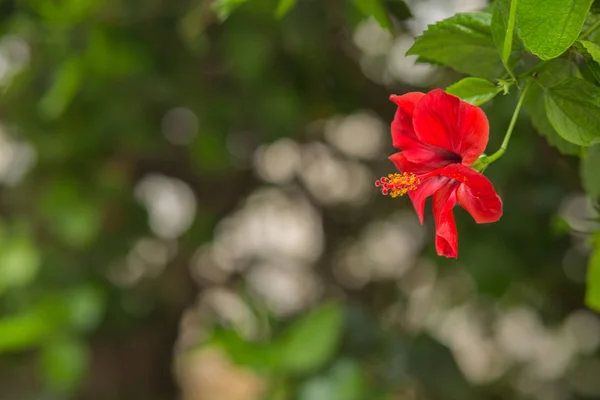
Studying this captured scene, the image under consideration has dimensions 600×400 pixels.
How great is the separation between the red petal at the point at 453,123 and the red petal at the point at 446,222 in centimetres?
1

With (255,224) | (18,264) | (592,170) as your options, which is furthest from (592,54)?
(255,224)

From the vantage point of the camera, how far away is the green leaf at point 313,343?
2.46ft

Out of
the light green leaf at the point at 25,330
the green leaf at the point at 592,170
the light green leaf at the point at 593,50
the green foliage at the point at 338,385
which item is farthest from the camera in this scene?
the light green leaf at the point at 25,330

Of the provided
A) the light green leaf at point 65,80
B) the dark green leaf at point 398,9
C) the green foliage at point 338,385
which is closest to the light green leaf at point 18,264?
the light green leaf at point 65,80

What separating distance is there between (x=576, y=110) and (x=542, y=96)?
0.15ft

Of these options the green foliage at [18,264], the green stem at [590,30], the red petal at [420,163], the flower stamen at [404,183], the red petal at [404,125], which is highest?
the green stem at [590,30]

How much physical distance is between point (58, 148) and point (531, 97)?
2.59 ft

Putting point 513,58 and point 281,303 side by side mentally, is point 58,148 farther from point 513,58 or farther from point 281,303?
point 513,58

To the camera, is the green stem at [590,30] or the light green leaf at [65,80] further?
the light green leaf at [65,80]

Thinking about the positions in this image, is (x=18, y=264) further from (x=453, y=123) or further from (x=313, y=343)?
(x=453, y=123)

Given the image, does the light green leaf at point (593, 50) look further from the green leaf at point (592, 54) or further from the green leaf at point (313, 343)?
the green leaf at point (313, 343)

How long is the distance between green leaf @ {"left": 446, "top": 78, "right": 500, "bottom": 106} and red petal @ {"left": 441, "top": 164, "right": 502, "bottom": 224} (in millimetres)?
29

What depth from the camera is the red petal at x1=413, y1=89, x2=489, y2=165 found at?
0.24 m

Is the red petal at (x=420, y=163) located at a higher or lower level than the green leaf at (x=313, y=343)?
higher
